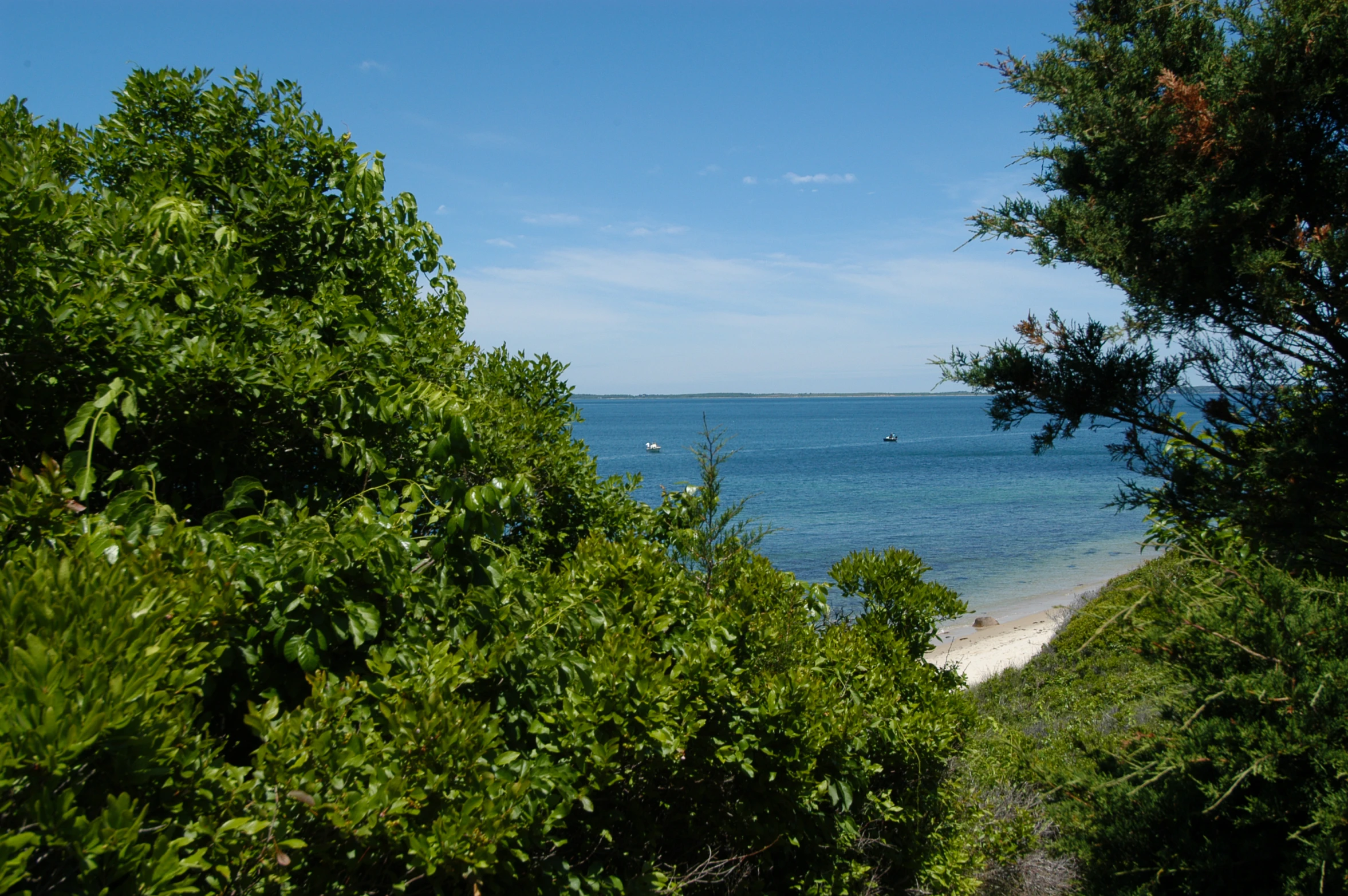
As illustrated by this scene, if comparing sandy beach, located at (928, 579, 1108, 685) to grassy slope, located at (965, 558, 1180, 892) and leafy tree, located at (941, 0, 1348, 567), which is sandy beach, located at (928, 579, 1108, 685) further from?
leafy tree, located at (941, 0, 1348, 567)

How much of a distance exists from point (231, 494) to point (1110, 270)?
195 inches

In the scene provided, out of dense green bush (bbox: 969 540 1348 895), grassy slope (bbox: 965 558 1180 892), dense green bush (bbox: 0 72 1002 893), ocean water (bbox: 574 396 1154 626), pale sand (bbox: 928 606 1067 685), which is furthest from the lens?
ocean water (bbox: 574 396 1154 626)

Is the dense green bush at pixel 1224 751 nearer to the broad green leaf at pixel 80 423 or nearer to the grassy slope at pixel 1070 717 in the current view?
the grassy slope at pixel 1070 717

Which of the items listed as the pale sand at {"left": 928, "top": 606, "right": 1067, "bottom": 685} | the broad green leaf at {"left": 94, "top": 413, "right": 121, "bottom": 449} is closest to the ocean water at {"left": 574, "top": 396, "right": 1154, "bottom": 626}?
the pale sand at {"left": 928, "top": 606, "right": 1067, "bottom": 685}

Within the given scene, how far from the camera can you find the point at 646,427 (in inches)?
5064

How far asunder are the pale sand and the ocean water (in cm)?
187

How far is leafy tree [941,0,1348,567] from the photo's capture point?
3.96 meters

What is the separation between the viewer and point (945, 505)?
4597cm

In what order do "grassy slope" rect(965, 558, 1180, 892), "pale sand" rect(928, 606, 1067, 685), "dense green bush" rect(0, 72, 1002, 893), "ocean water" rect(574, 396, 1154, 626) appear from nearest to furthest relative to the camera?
1. "dense green bush" rect(0, 72, 1002, 893)
2. "grassy slope" rect(965, 558, 1180, 892)
3. "pale sand" rect(928, 606, 1067, 685)
4. "ocean water" rect(574, 396, 1154, 626)

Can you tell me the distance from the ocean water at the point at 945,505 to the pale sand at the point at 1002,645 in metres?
1.87

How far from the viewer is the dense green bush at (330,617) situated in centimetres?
183

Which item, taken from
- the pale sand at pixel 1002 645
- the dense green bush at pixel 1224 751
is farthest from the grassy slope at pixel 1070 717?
the pale sand at pixel 1002 645

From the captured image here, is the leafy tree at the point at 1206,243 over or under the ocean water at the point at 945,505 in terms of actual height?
over

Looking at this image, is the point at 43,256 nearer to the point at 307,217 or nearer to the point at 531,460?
the point at 307,217
